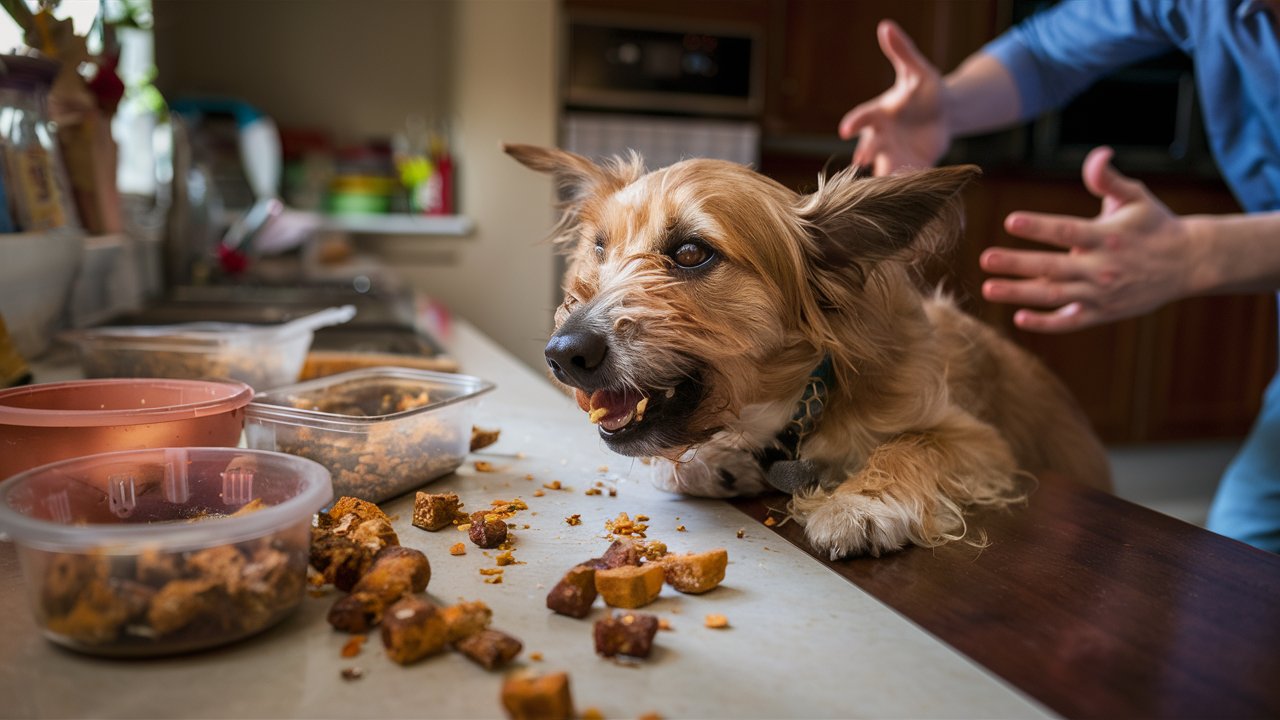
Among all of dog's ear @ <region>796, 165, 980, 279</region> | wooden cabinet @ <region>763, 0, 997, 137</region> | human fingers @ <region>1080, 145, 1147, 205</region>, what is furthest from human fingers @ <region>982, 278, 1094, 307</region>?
wooden cabinet @ <region>763, 0, 997, 137</region>

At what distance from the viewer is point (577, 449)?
1368mm

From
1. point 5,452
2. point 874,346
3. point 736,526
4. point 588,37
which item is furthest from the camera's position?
point 588,37

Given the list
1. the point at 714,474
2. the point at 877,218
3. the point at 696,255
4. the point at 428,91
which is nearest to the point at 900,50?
the point at 877,218

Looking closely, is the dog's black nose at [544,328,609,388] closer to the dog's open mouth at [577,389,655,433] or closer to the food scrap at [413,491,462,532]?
the dog's open mouth at [577,389,655,433]

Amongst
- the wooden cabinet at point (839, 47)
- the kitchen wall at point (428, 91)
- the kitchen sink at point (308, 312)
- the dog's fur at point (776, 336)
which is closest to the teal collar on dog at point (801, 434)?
the dog's fur at point (776, 336)

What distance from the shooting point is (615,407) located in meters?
1.09

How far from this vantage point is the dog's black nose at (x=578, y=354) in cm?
103

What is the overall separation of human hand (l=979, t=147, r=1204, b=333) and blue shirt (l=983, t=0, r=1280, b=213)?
0.50m

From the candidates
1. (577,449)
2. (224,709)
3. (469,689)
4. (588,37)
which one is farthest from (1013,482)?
(588,37)

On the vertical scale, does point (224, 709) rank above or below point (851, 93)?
below

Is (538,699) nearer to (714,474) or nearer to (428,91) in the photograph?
(714,474)

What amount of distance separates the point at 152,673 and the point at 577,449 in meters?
0.78

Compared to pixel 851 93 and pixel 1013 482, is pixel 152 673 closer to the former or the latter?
pixel 1013 482

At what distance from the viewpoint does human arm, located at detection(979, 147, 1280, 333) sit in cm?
143
